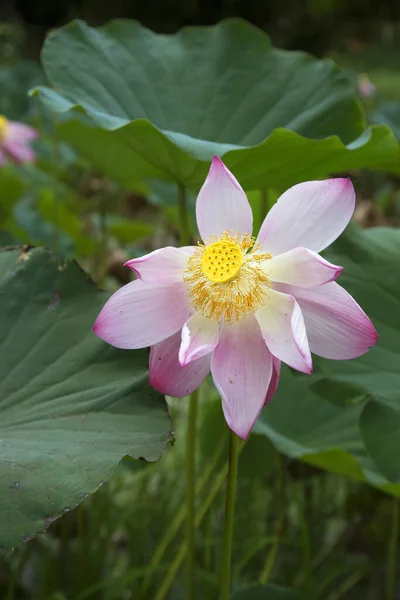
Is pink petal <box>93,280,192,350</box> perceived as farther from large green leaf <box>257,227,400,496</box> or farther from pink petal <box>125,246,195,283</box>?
large green leaf <box>257,227,400,496</box>

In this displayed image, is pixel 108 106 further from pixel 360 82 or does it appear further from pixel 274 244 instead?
pixel 360 82

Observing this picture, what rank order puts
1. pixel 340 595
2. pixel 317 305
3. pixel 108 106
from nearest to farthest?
pixel 317 305, pixel 108 106, pixel 340 595

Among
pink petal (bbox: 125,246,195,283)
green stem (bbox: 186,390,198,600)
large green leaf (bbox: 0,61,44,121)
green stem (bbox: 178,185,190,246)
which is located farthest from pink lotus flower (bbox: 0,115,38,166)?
pink petal (bbox: 125,246,195,283)

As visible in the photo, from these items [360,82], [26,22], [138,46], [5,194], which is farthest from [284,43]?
[138,46]

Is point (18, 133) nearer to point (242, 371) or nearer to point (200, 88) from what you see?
point (200, 88)

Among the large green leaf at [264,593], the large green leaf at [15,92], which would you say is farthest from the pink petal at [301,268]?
the large green leaf at [15,92]

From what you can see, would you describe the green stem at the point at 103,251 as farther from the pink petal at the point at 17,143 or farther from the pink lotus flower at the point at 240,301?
the pink lotus flower at the point at 240,301
